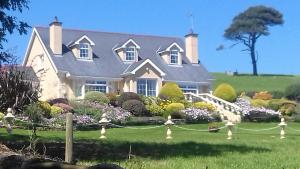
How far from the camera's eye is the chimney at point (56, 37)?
147 feet

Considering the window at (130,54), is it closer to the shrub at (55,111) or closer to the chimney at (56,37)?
the chimney at (56,37)

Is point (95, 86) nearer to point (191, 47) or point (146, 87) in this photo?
point (146, 87)

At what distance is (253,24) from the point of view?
96188mm

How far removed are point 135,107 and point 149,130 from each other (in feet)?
30.7

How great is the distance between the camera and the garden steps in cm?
4000

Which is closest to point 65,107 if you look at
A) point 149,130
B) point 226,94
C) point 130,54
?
point 149,130

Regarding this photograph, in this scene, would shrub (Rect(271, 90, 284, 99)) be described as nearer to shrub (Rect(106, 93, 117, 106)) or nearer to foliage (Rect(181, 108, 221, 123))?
foliage (Rect(181, 108, 221, 123))

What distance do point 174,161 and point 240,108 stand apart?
2919cm

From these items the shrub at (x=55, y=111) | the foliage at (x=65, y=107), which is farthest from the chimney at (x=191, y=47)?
the shrub at (x=55, y=111)

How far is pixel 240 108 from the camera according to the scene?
41281 mm

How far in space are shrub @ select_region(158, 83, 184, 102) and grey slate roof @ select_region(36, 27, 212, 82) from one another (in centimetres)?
330

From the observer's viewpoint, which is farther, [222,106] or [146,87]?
[146,87]

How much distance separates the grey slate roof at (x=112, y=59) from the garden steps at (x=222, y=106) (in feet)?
7.49

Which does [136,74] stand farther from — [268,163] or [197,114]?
[268,163]
